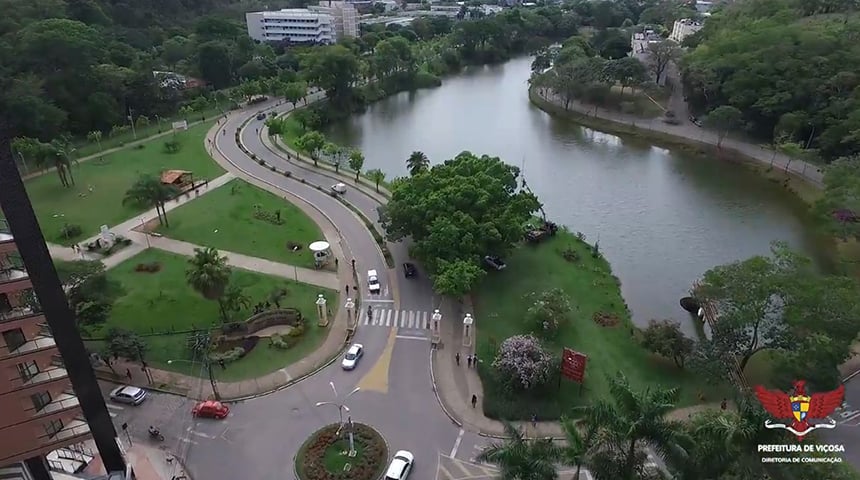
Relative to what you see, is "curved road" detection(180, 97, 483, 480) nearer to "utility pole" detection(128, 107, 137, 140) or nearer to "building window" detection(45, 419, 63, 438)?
"building window" detection(45, 419, 63, 438)

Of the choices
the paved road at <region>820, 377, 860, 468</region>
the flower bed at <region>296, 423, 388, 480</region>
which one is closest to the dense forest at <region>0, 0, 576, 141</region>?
the flower bed at <region>296, 423, 388, 480</region>

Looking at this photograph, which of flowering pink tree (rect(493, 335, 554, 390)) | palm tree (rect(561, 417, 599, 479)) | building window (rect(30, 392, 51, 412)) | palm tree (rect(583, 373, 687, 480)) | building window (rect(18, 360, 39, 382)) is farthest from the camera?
flowering pink tree (rect(493, 335, 554, 390))

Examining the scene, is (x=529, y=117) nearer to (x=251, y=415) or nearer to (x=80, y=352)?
(x=251, y=415)

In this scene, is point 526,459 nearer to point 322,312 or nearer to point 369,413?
point 369,413

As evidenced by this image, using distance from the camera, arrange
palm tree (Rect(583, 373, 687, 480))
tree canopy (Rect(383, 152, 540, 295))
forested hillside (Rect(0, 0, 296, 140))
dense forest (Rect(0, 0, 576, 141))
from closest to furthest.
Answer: palm tree (Rect(583, 373, 687, 480)) < tree canopy (Rect(383, 152, 540, 295)) < forested hillside (Rect(0, 0, 296, 140)) < dense forest (Rect(0, 0, 576, 141))

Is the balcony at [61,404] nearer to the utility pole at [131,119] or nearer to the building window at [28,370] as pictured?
the building window at [28,370]

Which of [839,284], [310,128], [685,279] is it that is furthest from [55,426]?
[310,128]
